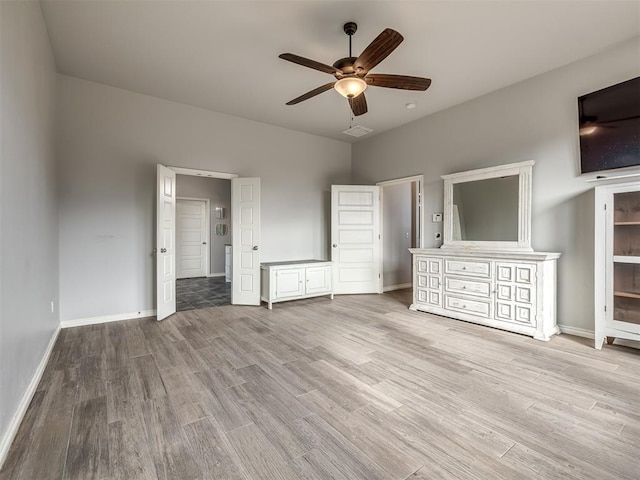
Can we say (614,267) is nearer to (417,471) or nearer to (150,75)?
(417,471)

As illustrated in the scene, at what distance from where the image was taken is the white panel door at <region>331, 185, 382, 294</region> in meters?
5.70

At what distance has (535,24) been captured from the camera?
9.07ft

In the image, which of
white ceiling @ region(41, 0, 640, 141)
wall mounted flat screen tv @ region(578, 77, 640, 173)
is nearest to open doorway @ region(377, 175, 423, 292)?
white ceiling @ region(41, 0, 640, 141)

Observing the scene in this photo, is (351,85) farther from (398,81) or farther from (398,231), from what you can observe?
(398,231)

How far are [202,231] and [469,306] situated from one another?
6721mm

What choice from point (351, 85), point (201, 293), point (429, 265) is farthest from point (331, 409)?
point (201, 293)

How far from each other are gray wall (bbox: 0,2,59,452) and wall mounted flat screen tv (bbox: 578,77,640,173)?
500 cm

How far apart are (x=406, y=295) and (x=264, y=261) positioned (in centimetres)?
281

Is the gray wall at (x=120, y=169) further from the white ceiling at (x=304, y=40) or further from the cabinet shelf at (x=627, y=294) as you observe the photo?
the cabinet shelf at (x=627, y=294)

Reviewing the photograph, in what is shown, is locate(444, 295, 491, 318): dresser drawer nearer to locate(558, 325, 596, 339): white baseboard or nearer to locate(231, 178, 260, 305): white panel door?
locate(558, 325, 596, 339): white baseboard

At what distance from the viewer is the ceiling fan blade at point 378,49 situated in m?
2.09

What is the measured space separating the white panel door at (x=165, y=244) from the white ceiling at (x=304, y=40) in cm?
130

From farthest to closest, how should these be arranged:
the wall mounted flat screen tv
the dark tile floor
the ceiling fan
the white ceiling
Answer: the dark tile floor, the wall mounted flat screen tv, the white ceiling, the ceiling fan

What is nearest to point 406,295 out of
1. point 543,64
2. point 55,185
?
point 543,64
